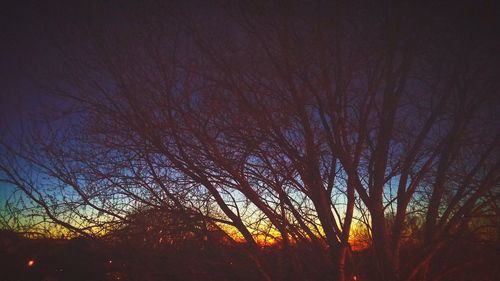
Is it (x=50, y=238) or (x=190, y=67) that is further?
(x=50, y=238)

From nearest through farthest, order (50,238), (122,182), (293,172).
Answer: (122,182) → (293,172) → (50,238)

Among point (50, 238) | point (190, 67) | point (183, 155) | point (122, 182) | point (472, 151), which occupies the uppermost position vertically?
point (190, 67)

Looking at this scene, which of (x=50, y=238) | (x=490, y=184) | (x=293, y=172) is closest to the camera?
(x=490, y=184)

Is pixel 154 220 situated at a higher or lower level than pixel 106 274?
higher

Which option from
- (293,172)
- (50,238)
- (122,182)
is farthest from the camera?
(50,238)

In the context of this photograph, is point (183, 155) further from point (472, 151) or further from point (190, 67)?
point (472, 151)

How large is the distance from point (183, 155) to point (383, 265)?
11.4ft

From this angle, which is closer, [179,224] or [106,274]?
[179,224]

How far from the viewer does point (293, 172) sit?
505 cm

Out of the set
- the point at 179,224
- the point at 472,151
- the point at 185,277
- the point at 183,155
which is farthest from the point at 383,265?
the point at 185,277

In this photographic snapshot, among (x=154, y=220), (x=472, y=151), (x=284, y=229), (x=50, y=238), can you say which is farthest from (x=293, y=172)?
(x=50, y=238)

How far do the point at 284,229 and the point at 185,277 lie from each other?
316 centimetres

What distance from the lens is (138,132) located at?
451cm

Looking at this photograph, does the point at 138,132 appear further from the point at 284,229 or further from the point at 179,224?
the point at 284,229
